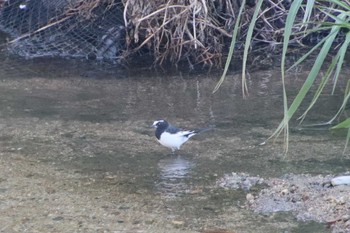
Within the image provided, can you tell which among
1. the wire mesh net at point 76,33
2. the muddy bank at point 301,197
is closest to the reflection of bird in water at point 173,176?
the muddy bank at point 301,197

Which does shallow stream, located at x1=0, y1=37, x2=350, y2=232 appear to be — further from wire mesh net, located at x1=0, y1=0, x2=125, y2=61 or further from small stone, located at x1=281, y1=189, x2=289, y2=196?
wire mesh net, located at x1=0, y1=0, x2=125, y2=61

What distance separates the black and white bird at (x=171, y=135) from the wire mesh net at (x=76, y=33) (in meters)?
3.28

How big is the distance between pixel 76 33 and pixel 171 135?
4054 mm

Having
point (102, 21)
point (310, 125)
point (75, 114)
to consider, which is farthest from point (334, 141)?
point (102, 21)

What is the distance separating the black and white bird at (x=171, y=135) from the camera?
19.3ft

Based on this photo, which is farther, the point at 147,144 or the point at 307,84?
the point at 147,144

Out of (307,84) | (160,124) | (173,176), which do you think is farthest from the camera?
(160,124)

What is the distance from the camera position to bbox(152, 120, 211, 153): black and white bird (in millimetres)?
5895

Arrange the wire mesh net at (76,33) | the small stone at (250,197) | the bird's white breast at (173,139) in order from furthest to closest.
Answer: the wire mesh net at (76,33), the bird's white breast at (173,139), the small stone at (250,197)

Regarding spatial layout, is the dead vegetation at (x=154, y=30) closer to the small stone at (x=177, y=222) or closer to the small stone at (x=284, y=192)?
the small stone at (x=284, y=192)

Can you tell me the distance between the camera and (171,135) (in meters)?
5.82

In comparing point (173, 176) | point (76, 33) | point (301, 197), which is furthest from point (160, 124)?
point (76, 33)

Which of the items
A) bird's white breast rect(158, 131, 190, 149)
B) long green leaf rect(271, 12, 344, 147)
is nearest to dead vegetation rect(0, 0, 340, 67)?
bird's white breast rect(158, 131, 190, 149)

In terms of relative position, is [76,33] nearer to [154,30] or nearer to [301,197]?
[154,30]
